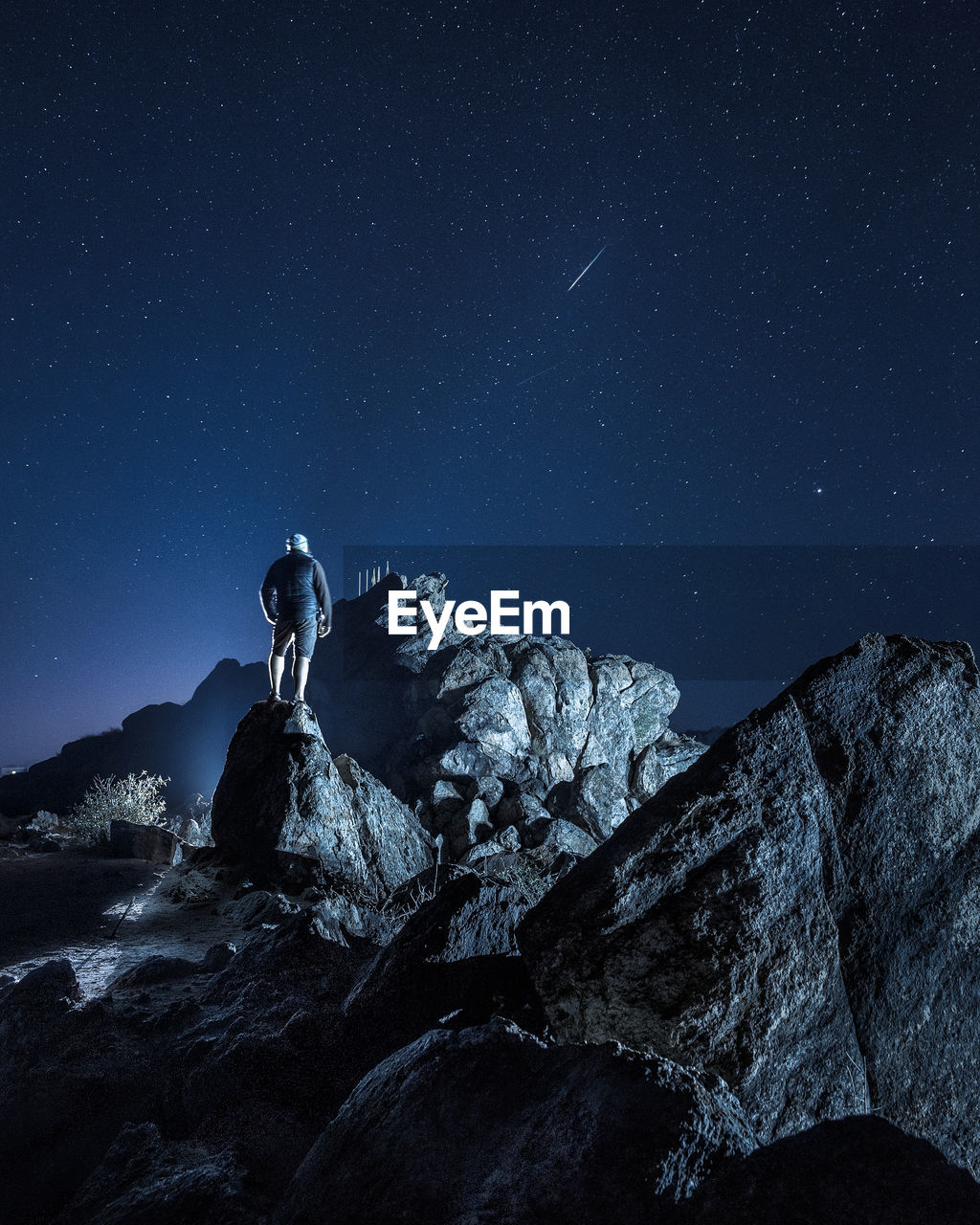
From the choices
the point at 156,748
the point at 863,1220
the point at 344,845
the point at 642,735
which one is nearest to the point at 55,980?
the point at 863,1220

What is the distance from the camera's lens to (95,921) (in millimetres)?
7746

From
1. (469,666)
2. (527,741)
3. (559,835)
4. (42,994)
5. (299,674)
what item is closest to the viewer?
(42,994)

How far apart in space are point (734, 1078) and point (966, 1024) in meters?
1.42

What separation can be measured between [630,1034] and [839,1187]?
1.04 meters

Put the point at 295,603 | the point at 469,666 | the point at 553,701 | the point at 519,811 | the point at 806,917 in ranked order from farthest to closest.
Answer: the point at 469,666 → the point at 553,701 → the point at 519,811 → the point at 295,603 → the point at 806,917

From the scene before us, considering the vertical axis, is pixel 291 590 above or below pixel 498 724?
above

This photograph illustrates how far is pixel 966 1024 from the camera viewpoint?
293cm

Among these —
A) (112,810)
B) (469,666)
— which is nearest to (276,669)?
(112,810)

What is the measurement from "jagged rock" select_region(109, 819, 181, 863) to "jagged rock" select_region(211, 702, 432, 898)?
199cm

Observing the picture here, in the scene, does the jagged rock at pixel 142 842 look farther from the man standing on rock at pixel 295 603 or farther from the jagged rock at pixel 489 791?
the jagged rock at pixel 489 791

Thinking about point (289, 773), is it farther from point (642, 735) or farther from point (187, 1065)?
point (642, 735)

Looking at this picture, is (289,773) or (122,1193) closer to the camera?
(122,1193)

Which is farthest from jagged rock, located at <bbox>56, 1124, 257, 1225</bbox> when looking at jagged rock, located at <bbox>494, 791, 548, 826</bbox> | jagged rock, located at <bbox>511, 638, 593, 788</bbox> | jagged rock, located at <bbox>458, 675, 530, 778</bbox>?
jagged rock, located at <bbox>511, 638, 593, 788</bbox>

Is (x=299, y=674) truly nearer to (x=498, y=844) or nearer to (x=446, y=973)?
(x=446, y=973)
